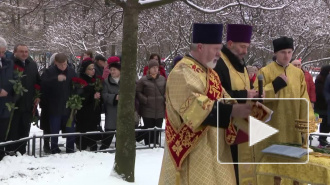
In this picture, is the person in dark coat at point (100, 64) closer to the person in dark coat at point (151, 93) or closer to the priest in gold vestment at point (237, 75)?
the person in dark coat at point (151, 93)

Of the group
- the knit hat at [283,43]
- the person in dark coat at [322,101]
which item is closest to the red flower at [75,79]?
the knit hat at [283,43]

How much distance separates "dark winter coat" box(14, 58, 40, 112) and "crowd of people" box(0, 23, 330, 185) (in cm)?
2

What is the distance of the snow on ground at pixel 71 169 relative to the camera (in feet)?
21.0

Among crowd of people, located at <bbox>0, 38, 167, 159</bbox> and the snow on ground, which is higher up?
crowd of people, located at <bbox>0, 38, 167, 159</bbox>

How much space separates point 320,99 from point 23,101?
6535 millimetres

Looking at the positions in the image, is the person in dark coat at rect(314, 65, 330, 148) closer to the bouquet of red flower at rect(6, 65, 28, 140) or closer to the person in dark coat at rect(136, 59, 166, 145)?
the person in dark coat at rect(136, 59, 166, 145)

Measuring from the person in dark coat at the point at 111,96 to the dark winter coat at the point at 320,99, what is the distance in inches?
189

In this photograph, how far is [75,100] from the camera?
804 cm

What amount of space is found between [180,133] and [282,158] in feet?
3.26

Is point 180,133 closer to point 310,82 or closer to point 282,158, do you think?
point 282,158

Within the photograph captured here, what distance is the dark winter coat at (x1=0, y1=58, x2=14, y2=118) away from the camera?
725 cm

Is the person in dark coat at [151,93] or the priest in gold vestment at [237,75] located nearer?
the priest in gold vestment at [237,75]

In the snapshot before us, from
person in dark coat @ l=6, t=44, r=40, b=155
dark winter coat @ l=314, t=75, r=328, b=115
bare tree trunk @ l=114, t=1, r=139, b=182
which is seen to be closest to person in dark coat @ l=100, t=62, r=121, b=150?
person in dark coat @ l=6, t=44, r=40, b=155
